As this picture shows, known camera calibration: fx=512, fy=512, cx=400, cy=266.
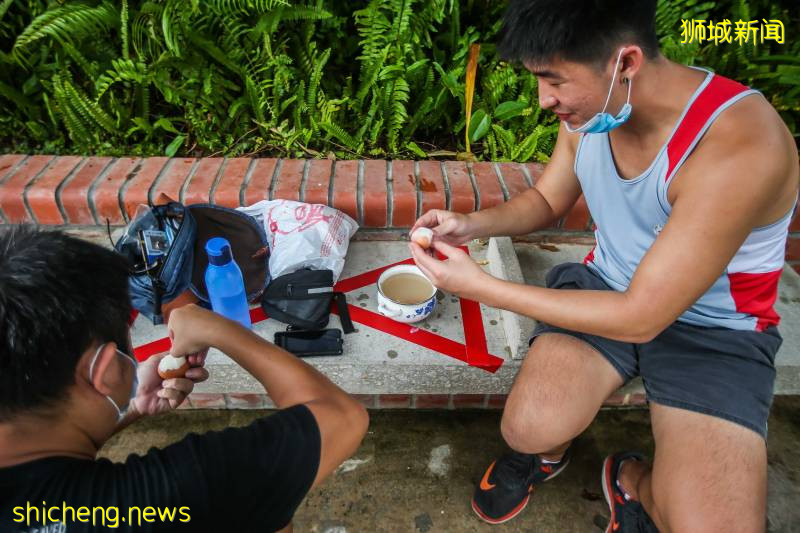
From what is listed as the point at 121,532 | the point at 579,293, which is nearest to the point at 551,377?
the point at 579,293

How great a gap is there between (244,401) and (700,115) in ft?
7.27

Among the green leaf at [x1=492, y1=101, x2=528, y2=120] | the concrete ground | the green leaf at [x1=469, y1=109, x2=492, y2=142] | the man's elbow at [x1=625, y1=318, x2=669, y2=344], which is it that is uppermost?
Answer: the green leaf at [x1=492, y1=101, x2=528, y2=120]

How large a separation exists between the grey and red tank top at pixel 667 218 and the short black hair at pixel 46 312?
1588 mm

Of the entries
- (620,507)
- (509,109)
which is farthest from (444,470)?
(509,109)

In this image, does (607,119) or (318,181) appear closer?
(607,119)

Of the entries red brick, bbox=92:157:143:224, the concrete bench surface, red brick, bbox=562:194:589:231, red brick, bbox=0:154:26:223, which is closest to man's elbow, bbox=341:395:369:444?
the concrete bench surface

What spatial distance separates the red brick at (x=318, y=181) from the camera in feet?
8.50

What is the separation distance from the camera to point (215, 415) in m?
2.49

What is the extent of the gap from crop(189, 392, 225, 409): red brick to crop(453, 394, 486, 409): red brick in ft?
3.71

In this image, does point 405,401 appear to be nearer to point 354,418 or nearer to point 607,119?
Answer: point 354,418

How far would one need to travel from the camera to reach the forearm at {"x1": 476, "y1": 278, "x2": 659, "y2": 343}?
157cm

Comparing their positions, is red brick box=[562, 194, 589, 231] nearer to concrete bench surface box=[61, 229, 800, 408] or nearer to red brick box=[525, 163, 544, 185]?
red brick box=[525, 163, 544, 185]
